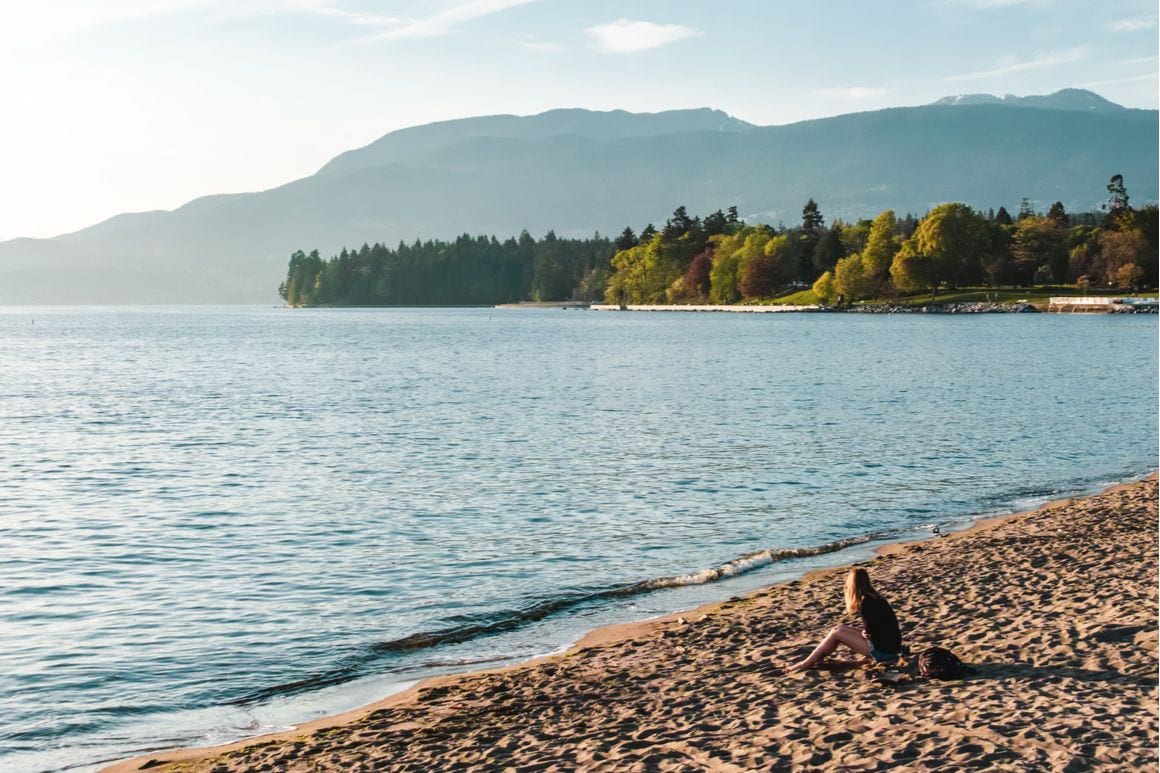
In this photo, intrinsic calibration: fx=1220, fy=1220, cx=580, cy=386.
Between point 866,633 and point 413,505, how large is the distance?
701 inches

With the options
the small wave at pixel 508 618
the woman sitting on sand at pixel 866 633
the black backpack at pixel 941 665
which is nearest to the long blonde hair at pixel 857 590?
the woman sitting on sand at pixel 866 633

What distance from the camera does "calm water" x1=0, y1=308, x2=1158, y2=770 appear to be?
17609 millimetres

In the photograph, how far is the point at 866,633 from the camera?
15.1 meters

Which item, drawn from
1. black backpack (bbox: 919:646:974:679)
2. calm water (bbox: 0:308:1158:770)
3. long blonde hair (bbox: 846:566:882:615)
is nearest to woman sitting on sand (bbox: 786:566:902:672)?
long blonde hair (bbox: 846:566:882:615)

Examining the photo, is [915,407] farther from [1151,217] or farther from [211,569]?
[1151,217]

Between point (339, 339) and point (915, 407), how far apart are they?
101441 mm

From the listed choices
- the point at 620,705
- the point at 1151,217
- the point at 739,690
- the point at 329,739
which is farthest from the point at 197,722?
the point at 1151,217

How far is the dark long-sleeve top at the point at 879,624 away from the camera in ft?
49.2

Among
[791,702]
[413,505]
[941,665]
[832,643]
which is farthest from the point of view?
[413,505]

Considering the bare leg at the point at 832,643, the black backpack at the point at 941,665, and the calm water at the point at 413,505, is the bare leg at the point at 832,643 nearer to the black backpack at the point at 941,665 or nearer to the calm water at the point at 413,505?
the black backpack at the point at 941,665

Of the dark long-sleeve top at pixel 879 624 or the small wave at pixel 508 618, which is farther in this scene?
the small wave at pixel 508 618

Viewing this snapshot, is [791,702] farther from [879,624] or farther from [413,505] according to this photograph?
[413,505]

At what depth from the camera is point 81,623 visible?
779 inches

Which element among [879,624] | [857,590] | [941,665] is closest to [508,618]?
[857,590]
